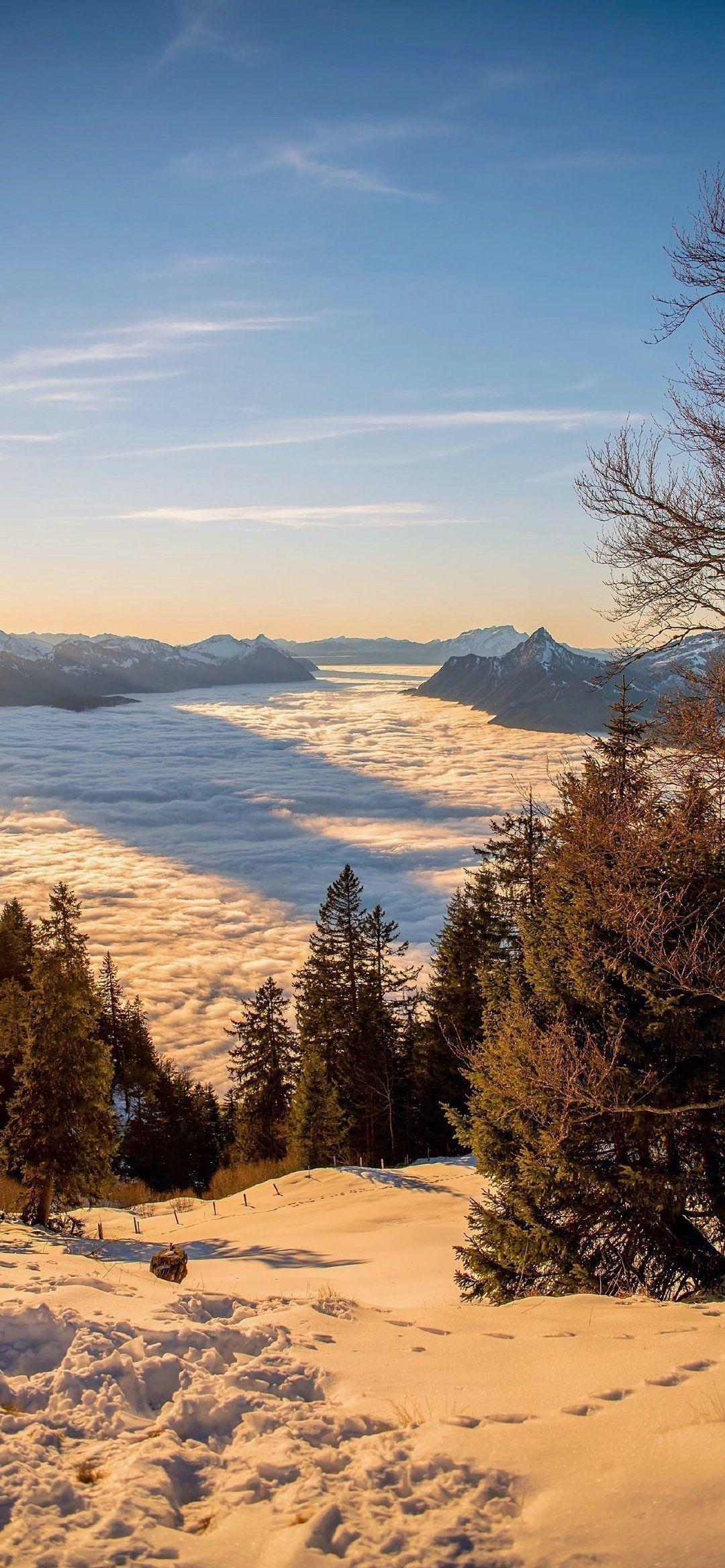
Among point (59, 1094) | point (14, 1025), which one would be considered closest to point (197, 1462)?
point (59, 1094)

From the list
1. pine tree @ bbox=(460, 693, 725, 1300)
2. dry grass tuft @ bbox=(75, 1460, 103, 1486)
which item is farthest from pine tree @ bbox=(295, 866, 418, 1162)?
dry grass tuft @ bbox=(75, 1460, 103, 1486)

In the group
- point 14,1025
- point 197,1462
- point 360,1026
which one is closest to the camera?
point 197,1462

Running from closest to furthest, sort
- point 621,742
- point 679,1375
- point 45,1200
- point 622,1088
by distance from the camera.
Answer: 1. point 679,1375
2. point 622,1088
3. point 45,1200
4. point 621,742

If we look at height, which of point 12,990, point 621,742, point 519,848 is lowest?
point 12,990

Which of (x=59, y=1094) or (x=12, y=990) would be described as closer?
(x=59, y=1094)

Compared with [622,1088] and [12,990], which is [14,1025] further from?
[622,1088]

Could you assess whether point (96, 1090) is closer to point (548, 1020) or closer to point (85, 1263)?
point (85, 1263)

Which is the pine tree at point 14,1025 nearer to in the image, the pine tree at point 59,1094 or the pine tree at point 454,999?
the pine tree at point 59,1094
